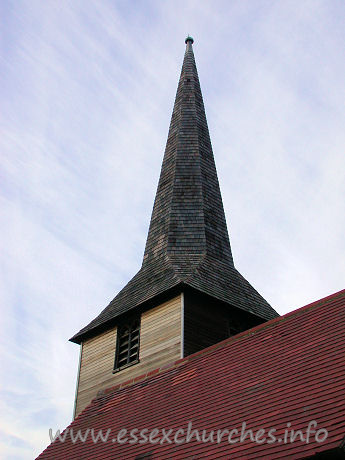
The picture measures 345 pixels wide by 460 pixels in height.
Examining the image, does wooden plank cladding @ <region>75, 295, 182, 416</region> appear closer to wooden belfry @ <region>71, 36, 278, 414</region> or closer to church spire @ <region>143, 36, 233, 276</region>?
wooden belfry @ <region>71, 36, 278, 414</region>

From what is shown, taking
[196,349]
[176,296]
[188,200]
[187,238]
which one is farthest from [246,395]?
[188,200]

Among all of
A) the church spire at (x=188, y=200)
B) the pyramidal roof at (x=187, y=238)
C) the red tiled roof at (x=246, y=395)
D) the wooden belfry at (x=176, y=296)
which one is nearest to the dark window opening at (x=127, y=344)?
the wooden belfry at (x=176, y=296)

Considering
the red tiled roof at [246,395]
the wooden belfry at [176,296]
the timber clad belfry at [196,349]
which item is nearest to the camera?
the red tiled roof at [246,395]

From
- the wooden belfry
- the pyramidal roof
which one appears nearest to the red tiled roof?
the wooden belfry

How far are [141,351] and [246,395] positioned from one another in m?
5.42

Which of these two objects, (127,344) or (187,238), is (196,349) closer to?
(127,344)

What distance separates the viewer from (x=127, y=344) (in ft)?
52.3

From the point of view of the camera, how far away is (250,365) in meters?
11.1

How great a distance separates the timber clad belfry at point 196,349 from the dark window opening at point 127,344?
0.10 feet

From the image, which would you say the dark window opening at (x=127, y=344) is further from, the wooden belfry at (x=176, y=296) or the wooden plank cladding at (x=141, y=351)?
the wooden plank cladding at (x=141, y=351)

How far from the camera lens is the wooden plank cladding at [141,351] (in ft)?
47.8

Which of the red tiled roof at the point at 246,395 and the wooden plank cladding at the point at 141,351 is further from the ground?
the wooden plank cladding at the point at 141,351

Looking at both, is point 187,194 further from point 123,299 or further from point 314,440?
point 314,440

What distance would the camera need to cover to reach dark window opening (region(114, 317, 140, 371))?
A: 1546cm
